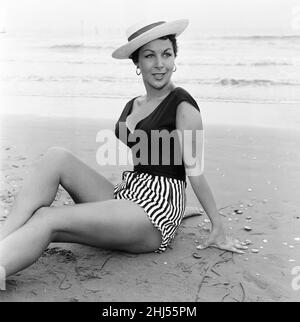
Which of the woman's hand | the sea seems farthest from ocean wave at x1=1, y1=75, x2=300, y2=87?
the woman's hand

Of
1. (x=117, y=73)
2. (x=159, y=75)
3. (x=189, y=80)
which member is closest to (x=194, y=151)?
(x=159, y=75)

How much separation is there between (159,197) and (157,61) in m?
0.78

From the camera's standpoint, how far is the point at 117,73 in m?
12.2

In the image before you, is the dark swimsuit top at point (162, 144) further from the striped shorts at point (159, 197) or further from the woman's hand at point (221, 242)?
the woman's hand at point (221, 242)

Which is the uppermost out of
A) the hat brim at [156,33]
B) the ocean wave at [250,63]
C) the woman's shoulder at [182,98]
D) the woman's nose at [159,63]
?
the ocean wave at [250,63]

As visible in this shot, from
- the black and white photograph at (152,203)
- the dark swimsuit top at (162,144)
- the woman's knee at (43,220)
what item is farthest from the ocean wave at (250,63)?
the woman's knee at (43,220)

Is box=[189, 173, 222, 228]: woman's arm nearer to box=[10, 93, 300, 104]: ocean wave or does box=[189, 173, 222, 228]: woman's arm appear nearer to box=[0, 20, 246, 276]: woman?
box=[0, 20, 246, 276]: woman

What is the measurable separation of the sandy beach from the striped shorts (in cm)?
22

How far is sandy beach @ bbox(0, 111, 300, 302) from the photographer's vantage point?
96.0 inches

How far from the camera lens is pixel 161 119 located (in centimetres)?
275

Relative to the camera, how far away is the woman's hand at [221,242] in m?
2.89

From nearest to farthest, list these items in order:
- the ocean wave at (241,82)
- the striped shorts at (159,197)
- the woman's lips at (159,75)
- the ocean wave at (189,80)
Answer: the striped shorts at (159,197) < the woman's lips at (159,75) < the ocean wave at (241,82) < the ocean wave at (189,80)

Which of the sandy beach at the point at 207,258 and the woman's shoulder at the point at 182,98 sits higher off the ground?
the woman's shoulder at the point at 182,98

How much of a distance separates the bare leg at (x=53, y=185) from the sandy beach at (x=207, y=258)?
0.33 meters
